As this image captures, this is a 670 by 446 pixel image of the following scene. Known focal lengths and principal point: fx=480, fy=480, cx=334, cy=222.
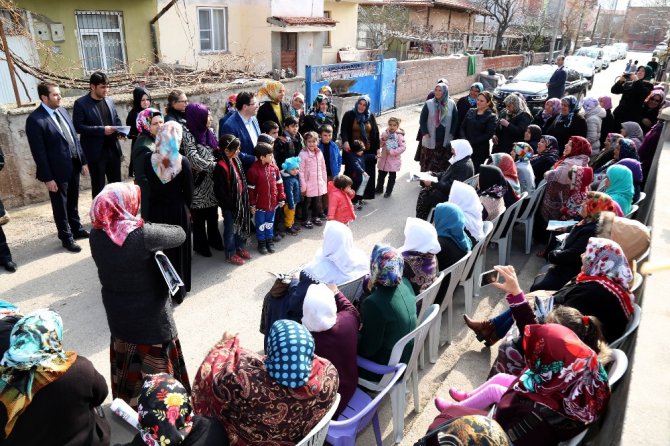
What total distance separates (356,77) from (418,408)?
988 cm

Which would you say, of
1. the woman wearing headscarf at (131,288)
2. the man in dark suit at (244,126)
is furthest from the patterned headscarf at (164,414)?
the man in dark suit at (244,126)

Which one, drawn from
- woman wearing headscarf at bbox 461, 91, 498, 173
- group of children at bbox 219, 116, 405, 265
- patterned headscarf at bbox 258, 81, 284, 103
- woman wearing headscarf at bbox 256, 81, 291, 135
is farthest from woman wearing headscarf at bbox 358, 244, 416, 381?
woman wearing headscarf at bbox 461, 91, 498, 173

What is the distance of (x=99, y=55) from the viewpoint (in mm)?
12164

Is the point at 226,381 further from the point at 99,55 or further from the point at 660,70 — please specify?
the point at 660,70

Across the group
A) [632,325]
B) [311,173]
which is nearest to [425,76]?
[311,173]

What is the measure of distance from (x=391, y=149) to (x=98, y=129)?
3.94 metres

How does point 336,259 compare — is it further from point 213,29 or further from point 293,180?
point 213,29

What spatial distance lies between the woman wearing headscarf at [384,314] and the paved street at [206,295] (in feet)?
2.30

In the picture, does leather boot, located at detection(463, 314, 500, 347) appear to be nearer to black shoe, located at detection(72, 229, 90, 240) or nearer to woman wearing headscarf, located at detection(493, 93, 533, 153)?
woman wearing headscarf, located at detection(493, 93, 533, 153)

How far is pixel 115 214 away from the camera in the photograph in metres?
2.89

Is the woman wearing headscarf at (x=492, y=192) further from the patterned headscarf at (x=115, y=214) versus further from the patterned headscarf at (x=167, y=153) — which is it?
the patterned headscarf at (x=115, y=214)

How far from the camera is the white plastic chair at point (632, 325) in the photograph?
9.17 ft

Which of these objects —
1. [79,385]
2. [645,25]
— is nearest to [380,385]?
[79,385]

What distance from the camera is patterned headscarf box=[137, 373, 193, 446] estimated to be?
192 cm
